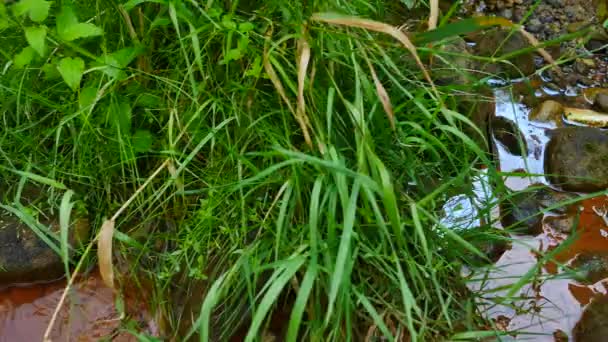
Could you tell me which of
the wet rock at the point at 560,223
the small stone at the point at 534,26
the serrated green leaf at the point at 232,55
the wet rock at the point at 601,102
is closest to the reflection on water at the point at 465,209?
the wet rock at the point at 560,223

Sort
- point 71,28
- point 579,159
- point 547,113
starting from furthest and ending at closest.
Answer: point 547,113 < point 579,159 < point 71,28

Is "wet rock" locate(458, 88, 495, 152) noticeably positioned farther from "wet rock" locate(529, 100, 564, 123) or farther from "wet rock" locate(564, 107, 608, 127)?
"wet rock" locate(564, 107, 608, 127)

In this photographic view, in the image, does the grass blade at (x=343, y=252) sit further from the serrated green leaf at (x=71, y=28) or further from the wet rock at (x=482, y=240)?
the serrated green leaf at (x=71, y=28)

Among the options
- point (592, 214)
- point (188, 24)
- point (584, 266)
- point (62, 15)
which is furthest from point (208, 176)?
point (592, 214)

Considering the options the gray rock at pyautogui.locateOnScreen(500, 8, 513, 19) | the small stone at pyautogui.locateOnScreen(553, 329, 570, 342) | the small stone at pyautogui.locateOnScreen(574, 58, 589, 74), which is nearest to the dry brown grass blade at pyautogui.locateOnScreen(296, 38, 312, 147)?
the small stone at pyautogui.locateOnScreen(553, 329, 570, 342)

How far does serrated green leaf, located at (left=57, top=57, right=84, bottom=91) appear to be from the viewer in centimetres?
159

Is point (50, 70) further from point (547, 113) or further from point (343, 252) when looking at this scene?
point (547, 113)

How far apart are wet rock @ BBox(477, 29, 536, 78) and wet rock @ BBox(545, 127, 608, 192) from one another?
40 cm

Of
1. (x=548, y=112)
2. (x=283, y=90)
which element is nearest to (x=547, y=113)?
(x=548, y=112)

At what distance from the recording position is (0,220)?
1.82 meters

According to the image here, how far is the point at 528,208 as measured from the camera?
2.25 meters

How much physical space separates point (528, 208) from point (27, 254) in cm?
156

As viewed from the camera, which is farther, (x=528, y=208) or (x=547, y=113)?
(x=547, y=113)

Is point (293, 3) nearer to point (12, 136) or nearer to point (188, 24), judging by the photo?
point (188, 24)
